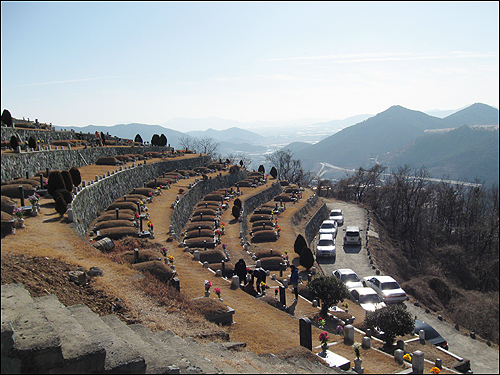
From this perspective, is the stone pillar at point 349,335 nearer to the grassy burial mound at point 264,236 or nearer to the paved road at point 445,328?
the paved road at point 445,328

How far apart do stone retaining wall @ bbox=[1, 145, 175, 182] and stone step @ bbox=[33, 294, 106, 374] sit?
859 inches

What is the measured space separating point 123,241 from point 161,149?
161 feet

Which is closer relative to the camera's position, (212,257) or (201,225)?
(212,257)

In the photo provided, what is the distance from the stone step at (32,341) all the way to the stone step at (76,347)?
210 millimetres

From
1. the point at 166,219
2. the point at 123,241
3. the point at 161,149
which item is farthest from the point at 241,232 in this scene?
the point at 161,149

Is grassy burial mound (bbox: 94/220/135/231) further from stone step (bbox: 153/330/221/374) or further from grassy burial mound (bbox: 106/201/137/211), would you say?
stone step (bbox: 153/330/221/374)

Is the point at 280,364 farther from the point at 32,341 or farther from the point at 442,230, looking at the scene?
the point at 442,230

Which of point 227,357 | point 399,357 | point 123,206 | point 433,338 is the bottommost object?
point 433,338

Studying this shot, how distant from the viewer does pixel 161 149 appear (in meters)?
68.0

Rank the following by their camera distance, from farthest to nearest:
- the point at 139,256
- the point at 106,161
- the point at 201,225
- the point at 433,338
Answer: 1. the point at 106,161
2. the point at 201,225
3. the point at 433,338
4. the point at 139,256

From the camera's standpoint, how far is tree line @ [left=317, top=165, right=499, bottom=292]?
4734 centimetres

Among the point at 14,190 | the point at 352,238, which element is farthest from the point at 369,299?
the point at 14,190

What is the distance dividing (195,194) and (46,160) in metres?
17.2

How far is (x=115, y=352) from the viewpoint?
7.26 m
